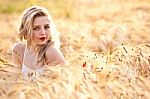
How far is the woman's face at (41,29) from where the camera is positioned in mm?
5348

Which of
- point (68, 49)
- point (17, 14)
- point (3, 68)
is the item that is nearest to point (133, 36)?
point (68, 49)

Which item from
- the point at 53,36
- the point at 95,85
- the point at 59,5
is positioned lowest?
the point at 95,85

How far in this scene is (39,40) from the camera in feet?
17.7

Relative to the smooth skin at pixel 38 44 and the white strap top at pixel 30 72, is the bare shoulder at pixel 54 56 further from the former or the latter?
the white strap top at pixel 30 72

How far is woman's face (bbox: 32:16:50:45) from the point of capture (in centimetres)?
535

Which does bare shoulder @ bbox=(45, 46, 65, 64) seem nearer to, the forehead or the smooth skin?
the smooth skin

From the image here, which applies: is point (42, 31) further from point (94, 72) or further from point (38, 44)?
point (94, 72)

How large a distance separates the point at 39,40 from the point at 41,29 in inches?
4.4

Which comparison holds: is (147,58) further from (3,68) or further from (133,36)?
(133,36)

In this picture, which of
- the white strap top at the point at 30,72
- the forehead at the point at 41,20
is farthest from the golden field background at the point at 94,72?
the forehead at the point at 41,20

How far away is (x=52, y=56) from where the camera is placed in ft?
17.4

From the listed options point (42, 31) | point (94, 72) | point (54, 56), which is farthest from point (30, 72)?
point (94, 72)

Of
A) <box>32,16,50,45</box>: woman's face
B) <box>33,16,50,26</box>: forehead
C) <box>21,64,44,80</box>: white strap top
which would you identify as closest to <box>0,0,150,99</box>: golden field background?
<box>21,64,44,80</box>: white strap top

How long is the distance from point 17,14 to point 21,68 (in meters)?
7.33
